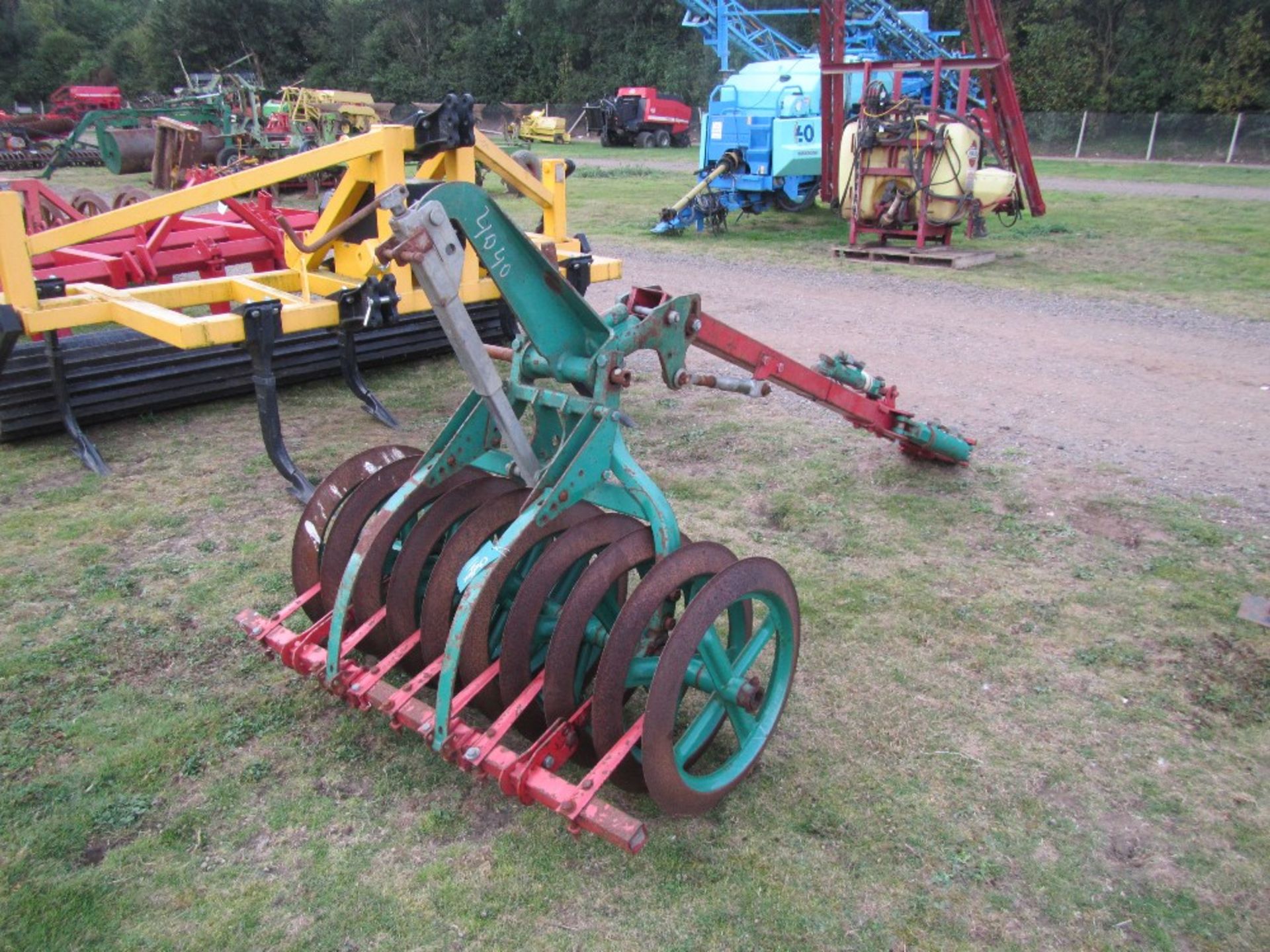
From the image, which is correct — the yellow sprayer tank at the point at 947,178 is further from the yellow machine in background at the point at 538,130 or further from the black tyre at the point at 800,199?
the yellow machine in background at the point at 538,130

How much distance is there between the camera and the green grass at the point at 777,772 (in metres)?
2.45

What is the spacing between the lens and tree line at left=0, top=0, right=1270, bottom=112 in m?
34.7

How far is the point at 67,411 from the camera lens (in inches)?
220

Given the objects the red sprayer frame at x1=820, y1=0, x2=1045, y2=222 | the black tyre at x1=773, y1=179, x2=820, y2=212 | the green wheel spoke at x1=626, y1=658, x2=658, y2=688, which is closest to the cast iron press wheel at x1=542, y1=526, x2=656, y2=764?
the green wheel spoke at x1=626, y1=658, x2=658, y2=688

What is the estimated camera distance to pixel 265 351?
15.3ft

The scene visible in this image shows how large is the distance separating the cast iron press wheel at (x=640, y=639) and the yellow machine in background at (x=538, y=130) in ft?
107

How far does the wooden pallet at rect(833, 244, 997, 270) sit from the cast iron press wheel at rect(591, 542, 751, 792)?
939 cm

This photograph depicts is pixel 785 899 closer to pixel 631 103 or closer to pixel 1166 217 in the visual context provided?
pixel 1166 217

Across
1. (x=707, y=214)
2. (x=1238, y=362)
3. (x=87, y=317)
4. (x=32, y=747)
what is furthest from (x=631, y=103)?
(x=32, y=747)

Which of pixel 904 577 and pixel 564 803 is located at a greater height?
pixel 564 803

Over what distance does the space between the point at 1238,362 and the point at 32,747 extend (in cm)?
795

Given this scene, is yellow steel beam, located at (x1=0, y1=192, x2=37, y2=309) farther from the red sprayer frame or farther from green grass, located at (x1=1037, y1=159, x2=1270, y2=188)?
green grass, located at (x1=1037, y1=159, x2=1270, y2=188)

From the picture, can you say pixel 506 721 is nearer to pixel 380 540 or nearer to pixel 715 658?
pixel 715 658

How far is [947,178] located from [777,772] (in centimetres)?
957
